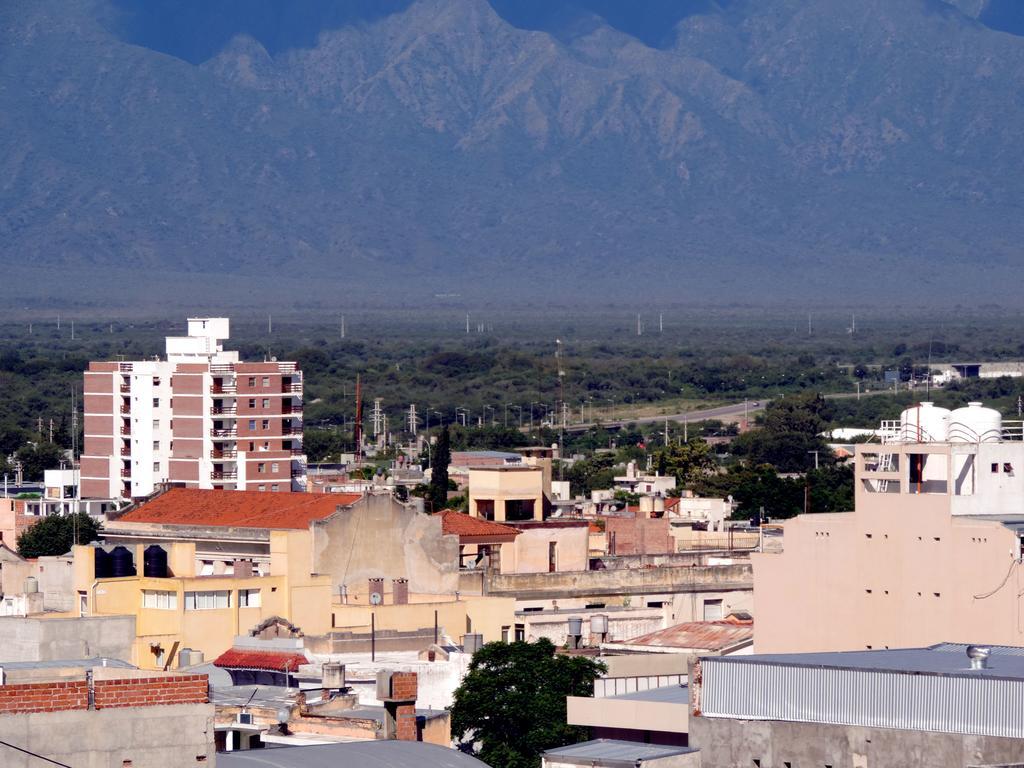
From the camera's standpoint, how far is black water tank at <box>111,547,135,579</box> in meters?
54.4

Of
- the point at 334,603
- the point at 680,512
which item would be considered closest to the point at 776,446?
the point at 680,512

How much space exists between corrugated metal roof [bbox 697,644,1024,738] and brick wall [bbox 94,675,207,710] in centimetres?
606

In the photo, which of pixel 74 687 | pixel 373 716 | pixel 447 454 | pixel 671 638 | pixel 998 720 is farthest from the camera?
pixel 447 454

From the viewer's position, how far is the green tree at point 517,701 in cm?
4209

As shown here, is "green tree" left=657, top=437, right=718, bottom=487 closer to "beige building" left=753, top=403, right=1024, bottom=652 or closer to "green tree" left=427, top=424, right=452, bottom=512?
"green tree" left=427, top=424, right=452, bottom=512

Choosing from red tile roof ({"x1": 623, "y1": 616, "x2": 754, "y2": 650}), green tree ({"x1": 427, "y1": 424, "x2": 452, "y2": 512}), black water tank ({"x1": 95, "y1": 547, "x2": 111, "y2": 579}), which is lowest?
red tile roof ({"x1": 623, "y1": 616, "x2": 754, "y2": 650})

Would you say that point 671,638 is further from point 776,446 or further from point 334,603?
point 776,446

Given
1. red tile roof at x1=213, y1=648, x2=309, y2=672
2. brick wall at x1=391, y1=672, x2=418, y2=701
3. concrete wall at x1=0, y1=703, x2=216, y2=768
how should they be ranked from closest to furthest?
concrete wall at x1=0, y1=703, x2=216, y2=768
brick wall at x1=391, y1=672, x2=418, y2=701
red tile roof at x1=213, y1=648, x2=309, y2=672

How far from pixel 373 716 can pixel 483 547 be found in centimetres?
2813

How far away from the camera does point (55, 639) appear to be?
43750mm

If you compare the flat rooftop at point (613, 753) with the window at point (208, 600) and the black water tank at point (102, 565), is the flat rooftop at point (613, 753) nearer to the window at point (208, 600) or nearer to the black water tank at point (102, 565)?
the window at point (208, 600)

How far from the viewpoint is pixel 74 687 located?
2411 cm

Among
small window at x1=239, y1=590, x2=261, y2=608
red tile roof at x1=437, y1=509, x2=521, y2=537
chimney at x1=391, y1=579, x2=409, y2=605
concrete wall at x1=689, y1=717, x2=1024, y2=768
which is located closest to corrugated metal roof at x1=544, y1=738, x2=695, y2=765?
concrete wall at x1=689, y1=717, x2=1024, y2=768

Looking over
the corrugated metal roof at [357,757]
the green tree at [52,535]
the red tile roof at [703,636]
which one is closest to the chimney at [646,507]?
the green tree at [52,535]
